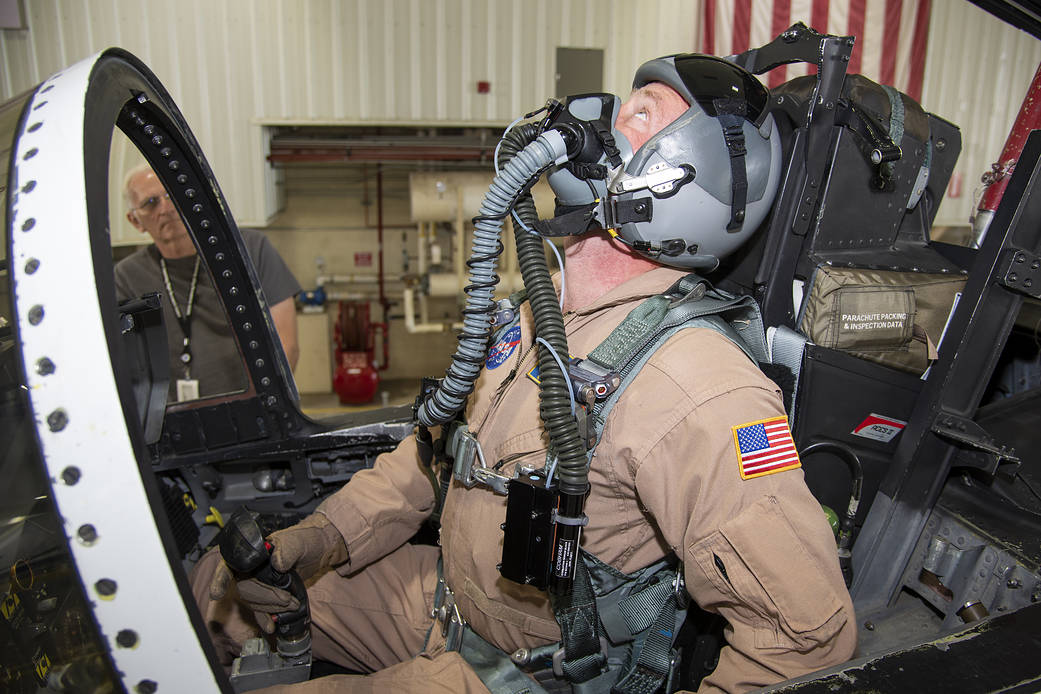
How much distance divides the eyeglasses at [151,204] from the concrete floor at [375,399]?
9.48ft

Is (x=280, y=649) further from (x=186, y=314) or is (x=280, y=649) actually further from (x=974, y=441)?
(x=186, y=314)

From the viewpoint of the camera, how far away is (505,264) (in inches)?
200

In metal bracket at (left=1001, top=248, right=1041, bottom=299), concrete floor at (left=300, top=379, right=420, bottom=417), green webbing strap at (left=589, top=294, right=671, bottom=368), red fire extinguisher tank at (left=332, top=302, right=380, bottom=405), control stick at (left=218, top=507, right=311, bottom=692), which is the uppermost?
metal bracket at (left=1001, top=248, right=1041, bottom=299)

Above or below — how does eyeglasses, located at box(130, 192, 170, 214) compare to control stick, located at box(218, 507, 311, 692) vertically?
above

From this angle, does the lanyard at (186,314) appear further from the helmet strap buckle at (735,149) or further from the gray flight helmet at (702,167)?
the helmet strap buckle at (735,149)

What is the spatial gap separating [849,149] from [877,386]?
49cm

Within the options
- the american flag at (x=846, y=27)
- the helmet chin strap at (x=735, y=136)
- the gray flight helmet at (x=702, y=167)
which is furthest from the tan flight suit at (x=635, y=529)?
the american flag at (x=846, y=27)

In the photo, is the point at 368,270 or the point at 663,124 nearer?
the point at 663,124

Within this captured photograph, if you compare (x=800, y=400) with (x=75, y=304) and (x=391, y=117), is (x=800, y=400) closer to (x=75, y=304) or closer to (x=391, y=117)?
(x=75, y=304)

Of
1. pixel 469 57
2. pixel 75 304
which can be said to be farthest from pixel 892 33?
pixel 75 304

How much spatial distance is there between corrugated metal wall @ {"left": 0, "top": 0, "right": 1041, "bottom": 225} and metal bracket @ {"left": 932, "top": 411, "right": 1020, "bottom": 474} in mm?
3662

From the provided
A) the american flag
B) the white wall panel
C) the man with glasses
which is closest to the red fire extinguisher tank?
the man with glasses

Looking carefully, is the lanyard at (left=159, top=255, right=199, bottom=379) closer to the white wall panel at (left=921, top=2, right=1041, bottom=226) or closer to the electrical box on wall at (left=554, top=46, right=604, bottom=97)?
the electrical box on wall at (left=554, top=46, right=604, bottom=97)

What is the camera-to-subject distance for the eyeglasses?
2.47 meters
